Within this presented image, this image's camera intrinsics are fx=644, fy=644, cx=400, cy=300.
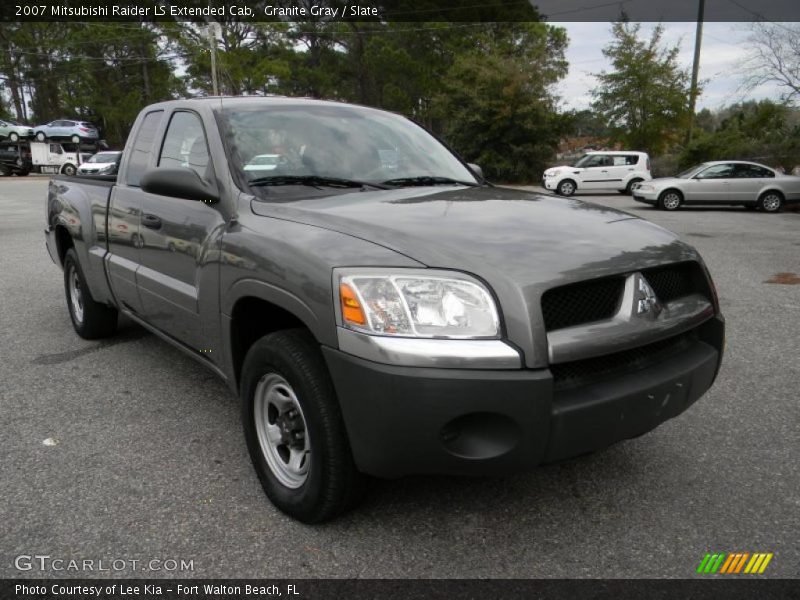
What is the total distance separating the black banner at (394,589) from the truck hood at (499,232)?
1.04 meters

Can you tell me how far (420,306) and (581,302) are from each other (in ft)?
1.91

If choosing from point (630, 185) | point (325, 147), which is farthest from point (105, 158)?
point (325, 147)

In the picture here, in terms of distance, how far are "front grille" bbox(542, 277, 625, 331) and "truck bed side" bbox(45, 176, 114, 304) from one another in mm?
3207

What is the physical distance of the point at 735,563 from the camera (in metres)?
2.30

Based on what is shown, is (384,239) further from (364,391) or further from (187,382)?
(187,382)

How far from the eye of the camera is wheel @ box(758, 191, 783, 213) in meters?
18.6

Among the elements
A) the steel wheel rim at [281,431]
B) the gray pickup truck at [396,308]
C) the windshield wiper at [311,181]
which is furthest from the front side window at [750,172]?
the steel wheel rim at [281,431]

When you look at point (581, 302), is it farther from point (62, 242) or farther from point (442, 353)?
point (62, 242)

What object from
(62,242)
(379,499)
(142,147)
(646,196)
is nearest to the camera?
(379,499)

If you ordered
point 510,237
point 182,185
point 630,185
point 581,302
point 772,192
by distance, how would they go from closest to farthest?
point 581,302 → point 510,237 → point 182,185 → point 772,192 → point 630,185

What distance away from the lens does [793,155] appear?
939 inches

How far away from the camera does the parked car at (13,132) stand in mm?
36500

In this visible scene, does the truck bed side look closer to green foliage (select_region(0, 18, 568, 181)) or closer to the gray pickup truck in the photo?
the gray pickup truck

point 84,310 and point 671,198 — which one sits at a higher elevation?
point 84,310
